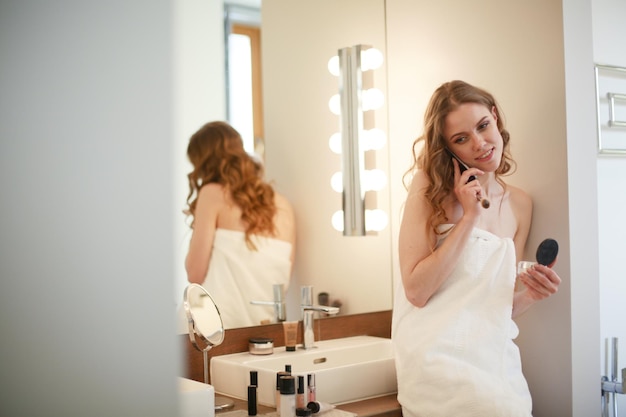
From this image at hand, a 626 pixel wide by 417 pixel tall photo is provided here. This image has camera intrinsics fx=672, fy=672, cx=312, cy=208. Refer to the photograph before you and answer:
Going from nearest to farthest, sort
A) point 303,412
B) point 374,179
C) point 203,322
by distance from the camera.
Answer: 1. point 303,412
2. point 203,322
3. point 374,179

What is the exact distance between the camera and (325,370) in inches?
75.2

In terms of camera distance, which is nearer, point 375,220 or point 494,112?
point 494,112

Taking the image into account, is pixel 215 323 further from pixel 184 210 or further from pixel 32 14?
pixel 32 14

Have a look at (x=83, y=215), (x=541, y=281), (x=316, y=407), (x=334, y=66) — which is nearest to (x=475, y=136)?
(x=541, y=281)

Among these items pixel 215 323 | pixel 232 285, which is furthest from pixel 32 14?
pixel 232 285

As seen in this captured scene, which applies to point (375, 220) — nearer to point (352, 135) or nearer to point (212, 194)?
point (352, 135)

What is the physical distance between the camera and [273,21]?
7.23ft

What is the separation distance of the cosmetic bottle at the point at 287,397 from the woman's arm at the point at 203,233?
0.47m

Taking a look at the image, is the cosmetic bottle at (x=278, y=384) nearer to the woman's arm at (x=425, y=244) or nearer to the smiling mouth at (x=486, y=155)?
the woman's arm at (x=425, y=244)

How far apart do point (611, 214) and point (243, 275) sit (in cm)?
120

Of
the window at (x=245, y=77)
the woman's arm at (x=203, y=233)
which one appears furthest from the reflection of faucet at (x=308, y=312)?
the window at (x=245, y=77)

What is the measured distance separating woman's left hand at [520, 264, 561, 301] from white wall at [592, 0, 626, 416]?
0.40m

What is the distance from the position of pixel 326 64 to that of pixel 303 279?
0.76 m

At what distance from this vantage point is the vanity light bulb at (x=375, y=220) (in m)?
2.43
